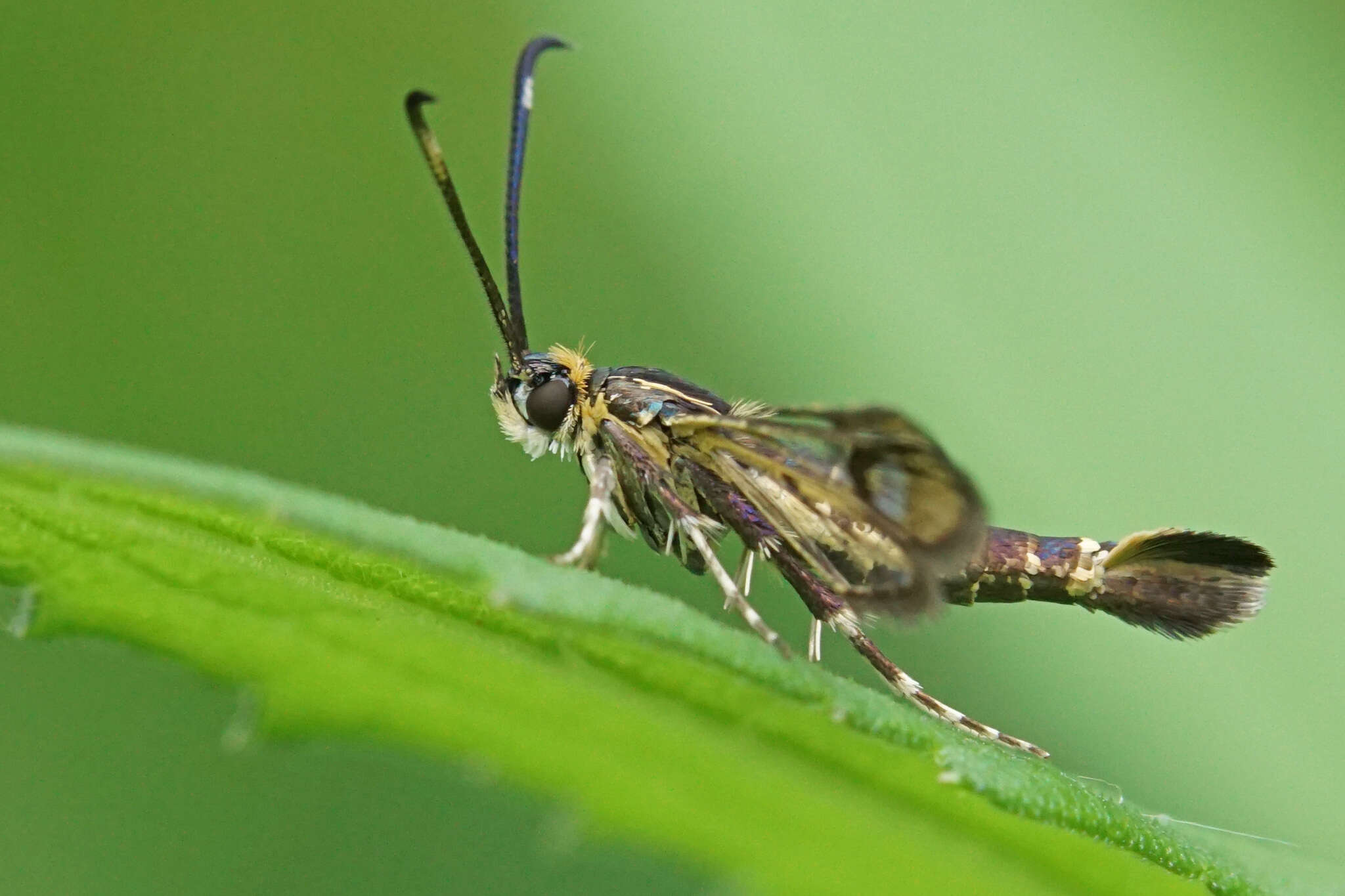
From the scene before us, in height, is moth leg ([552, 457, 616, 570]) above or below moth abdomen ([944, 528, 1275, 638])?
below

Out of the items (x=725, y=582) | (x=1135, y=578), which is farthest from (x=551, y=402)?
(x=1135, y=578)

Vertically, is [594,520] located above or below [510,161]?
below

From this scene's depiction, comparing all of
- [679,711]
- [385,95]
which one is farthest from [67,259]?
[679,711]

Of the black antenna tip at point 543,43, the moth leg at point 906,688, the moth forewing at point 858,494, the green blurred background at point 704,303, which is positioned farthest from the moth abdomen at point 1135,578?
the black antenna tip at point 543,43

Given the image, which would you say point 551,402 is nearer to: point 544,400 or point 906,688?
point 544,400

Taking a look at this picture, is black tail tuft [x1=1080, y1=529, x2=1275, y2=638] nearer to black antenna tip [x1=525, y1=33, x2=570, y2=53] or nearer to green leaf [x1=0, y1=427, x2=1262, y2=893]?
green leaf [x1=0, y1=427, x2=1262, y2=893]

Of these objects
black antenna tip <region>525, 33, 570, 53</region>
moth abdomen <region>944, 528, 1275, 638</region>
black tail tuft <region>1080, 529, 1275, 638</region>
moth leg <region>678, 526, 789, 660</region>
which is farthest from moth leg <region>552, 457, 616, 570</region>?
black tail tuft <region>1080, 529, 1275, 638</region>
